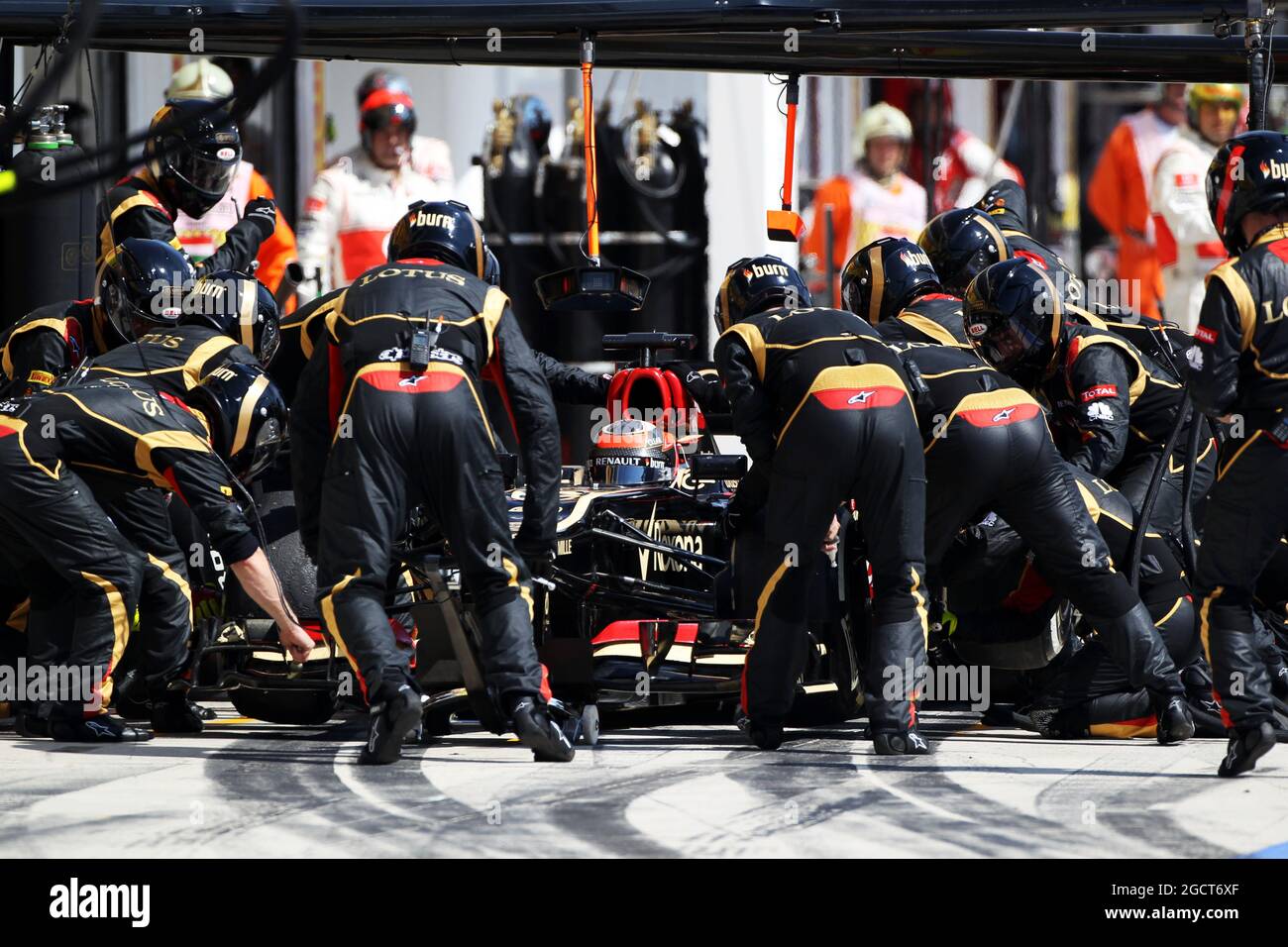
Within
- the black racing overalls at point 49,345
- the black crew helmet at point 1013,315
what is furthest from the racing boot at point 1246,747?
the black racing overalls at point 49,345

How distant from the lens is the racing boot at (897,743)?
7.07m

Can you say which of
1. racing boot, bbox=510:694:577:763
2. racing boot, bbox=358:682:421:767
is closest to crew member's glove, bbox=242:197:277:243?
racing boot, bbox=358:682:421:767

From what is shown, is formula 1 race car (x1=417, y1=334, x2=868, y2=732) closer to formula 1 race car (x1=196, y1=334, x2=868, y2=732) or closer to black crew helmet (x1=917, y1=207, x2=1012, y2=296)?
formula 1 race car (x1=196, y1=334, x2=868, y2=732)

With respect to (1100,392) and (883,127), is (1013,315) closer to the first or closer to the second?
(1100,392)

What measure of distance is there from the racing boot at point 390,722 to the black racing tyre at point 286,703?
1.12 m

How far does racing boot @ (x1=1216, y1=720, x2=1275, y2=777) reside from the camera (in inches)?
254

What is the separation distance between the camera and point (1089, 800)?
6082 millimetres

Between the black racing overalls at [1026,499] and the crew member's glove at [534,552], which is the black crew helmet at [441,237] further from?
the black racing overalls at [1026,499]

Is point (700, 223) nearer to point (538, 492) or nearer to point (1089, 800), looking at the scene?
point (538, 492)

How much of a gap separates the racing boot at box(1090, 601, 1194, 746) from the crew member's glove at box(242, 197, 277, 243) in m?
4.48

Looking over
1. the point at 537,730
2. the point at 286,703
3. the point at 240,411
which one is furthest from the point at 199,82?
the point at 537,730

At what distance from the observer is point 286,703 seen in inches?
314

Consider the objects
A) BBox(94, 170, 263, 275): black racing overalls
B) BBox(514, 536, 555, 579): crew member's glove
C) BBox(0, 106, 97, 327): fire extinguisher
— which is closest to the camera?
BBox(514, 536, 555, 579): crew member's glove
